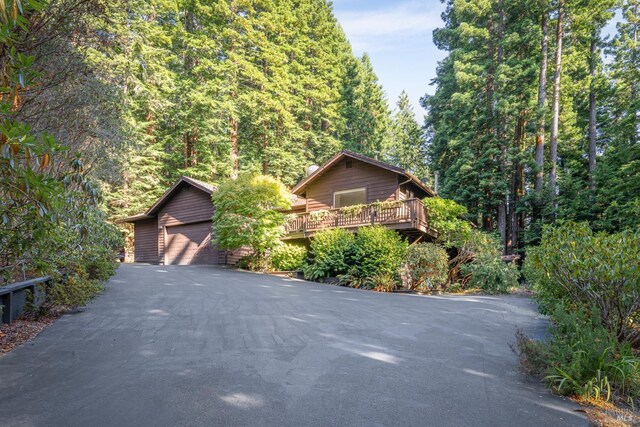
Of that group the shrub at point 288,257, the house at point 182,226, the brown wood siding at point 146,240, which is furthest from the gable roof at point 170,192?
the shrub at point 288,257

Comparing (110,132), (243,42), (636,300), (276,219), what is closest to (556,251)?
(636,300)

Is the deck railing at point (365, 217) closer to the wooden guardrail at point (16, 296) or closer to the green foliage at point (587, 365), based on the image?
the green foliage at point (587, 365)

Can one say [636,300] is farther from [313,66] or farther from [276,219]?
[313,66]

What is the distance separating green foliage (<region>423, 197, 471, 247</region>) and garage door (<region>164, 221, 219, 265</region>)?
1078 centimetres

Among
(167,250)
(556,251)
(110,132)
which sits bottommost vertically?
(167,250)

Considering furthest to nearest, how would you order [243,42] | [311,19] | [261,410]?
[311,19]
[243,42]
[261,410]

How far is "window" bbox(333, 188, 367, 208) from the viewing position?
56.2 feet

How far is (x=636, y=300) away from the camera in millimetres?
3947

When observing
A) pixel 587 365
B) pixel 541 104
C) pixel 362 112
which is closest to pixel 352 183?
pixel 541 104

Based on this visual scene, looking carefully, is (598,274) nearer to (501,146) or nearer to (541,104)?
(541,104)

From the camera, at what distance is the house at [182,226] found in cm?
1881

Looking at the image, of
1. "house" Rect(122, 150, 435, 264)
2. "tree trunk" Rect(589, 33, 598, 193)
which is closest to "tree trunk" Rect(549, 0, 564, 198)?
"tree trunk" Rect(589, 33, 598, 193)

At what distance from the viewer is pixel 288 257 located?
15.5 m

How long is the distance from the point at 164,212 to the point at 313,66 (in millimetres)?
18400
